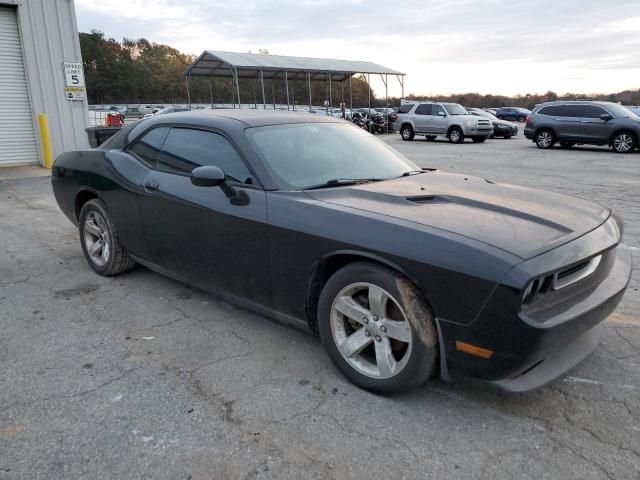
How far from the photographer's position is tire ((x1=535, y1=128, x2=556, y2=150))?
17984 millimetres

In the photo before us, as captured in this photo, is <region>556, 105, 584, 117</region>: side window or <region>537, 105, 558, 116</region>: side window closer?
<region>556, 105, 584, 117</region>: side window

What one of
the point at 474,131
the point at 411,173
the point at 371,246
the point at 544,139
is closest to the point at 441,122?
the point at 474,131

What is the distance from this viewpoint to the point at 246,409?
2609mm

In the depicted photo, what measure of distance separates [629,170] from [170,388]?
12.5 metres

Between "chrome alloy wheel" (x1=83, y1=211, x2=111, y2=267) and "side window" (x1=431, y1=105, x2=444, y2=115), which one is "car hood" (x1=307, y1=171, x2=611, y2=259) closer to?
"chrome alloy wheel" (x1=83, y1=211, x2=111, y2=267)

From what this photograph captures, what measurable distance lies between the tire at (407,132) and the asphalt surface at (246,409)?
2014cm

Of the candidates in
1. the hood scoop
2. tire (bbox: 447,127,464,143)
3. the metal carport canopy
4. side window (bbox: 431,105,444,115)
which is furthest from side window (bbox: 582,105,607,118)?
the hood scoop

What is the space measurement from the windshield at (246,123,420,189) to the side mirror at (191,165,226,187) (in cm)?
30

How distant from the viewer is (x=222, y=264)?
338cm

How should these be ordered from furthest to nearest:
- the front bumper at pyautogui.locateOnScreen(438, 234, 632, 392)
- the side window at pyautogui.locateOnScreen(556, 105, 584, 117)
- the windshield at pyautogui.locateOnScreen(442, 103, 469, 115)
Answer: the windshield at pyautogui.locateOnScreen(442, 103, 469, 115), the side window at pyautogui.locateOnScreen(556, 105, 584, 117), the front bumper at pyautogui.locateOnScreen(438, 234, 632, 392)

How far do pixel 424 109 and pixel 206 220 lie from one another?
20.9m

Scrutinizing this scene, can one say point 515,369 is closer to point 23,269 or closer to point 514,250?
point 514,250

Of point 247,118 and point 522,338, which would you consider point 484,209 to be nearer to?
point 522,338

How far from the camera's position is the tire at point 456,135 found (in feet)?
Answer: 70.2
